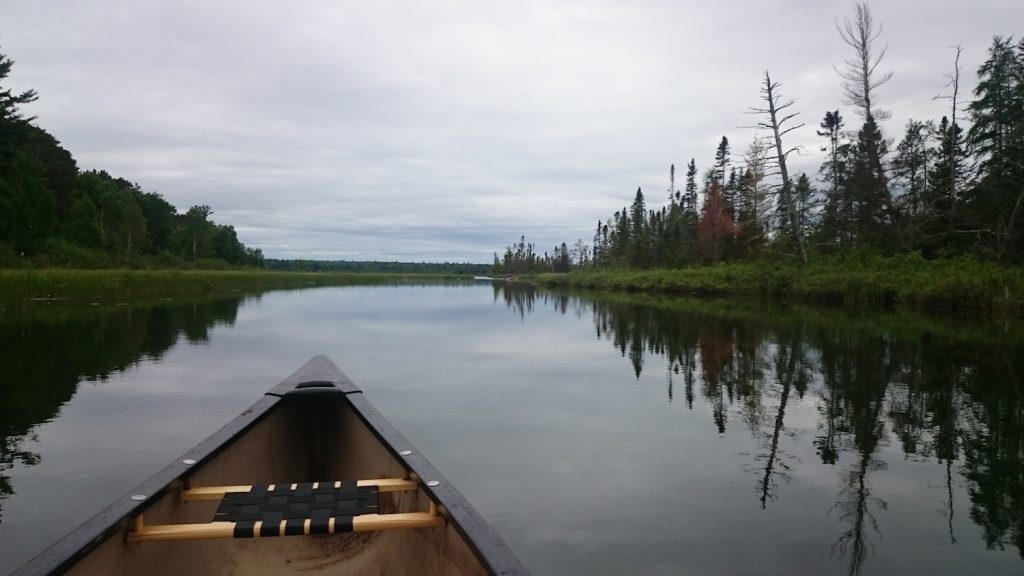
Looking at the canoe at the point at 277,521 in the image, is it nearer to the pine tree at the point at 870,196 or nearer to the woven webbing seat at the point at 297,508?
the woven webbing seat at the point at 297,508

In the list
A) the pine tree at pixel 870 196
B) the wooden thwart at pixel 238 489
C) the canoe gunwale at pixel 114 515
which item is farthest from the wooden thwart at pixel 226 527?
the pine tree at pixel 870 196

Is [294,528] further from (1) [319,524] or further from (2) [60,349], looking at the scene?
(2) [60,349]

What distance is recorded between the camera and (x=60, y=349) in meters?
11.3

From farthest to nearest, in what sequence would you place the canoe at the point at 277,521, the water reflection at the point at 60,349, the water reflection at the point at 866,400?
the water reflection at the point at 60,349 → the water reflection at the point at 866,400 → the canoe at the point at 277,521

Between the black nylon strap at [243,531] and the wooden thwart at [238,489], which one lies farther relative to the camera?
the wooden thwart at [238,489]

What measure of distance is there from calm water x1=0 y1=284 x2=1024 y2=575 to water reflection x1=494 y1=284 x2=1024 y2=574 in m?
0.04

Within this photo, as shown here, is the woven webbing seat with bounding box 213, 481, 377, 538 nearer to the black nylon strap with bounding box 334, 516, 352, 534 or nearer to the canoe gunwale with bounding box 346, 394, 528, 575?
the black nylon strap with bounding box 334, 516, 352, 534

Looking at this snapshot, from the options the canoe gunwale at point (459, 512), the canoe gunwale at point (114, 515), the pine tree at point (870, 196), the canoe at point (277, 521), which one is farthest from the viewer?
the pine tree at point (870, 196)

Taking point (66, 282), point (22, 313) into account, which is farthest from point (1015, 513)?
point (66, 282)

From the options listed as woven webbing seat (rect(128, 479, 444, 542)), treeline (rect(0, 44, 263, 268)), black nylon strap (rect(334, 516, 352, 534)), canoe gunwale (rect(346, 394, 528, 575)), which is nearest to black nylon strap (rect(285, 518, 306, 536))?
woven webbing seat (rect(128, 479, 444, 542))

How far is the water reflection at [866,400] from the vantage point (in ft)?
14.3

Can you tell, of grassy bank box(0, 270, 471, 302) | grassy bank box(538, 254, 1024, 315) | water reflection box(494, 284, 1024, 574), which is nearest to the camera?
water reflection box(494, 284, 1024, 574)

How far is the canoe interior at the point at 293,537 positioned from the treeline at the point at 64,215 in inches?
1481

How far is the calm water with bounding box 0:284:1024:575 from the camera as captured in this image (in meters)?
3.74
